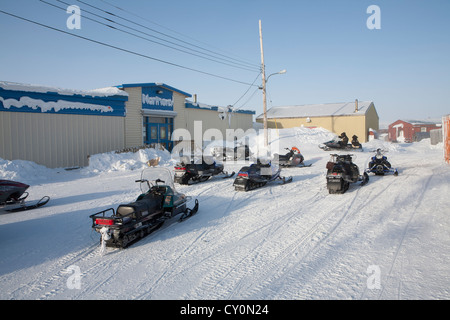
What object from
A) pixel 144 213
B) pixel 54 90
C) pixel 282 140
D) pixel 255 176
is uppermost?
pixel 54 90

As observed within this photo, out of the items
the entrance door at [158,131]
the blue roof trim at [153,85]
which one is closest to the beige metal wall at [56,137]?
the blue roof trim at [153,85]

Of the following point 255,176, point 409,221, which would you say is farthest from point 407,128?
point 409,221

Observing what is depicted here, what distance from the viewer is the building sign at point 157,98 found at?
19500mm

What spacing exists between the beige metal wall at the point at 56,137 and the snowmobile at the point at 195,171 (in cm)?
707

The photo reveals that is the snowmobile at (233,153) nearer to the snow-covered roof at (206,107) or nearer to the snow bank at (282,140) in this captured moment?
the snow bank at (282,140)

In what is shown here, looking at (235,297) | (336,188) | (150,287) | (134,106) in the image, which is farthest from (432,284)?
(134,106)

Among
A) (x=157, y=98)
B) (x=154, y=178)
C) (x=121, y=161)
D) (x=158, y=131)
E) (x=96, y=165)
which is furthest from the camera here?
(x=158, y=131)

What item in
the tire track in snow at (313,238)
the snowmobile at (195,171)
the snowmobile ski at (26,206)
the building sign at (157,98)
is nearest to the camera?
the tire track in snow at (313,238)

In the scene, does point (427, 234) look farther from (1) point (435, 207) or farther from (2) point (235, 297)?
(2) point (235, 297)

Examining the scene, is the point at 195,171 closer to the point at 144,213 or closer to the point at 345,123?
the point at 144,213

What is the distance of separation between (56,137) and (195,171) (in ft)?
26.2

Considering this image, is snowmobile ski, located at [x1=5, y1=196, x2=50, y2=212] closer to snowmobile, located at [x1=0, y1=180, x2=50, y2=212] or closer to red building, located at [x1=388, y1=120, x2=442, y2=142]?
snowmobile, located at [x1=0, y1=180, x2=50, y2=212]

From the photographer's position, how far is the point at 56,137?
14.5 meters
